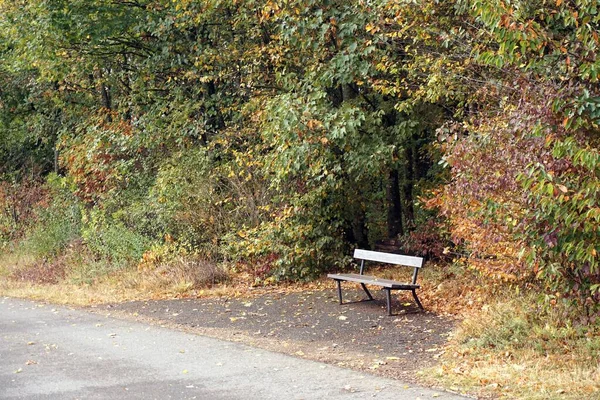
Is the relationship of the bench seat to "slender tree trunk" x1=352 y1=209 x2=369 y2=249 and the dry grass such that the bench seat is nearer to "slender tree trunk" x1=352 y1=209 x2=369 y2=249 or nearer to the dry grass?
the dry grass

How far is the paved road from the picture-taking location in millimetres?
6855

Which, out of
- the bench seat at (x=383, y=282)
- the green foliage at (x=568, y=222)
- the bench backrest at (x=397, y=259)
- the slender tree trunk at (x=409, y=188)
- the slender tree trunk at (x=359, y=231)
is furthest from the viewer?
the slender tree trunk at (x=409, y=188)

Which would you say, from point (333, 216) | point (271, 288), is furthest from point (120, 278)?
point (333, 216)

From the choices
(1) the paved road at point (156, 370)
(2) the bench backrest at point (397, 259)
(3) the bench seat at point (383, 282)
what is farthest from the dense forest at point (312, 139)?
(1) the paved road at point (156, 370)

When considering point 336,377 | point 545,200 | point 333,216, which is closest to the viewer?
point 545,200

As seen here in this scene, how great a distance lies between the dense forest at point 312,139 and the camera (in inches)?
287

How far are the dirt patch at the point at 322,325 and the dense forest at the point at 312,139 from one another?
130cm

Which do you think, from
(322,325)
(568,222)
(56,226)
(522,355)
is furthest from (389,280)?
(56,226)

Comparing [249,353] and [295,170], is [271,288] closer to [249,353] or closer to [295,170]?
[295,170]

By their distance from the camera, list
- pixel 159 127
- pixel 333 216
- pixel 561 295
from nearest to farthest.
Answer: pixel 561 295, pixel 333 216, pixel 159 127

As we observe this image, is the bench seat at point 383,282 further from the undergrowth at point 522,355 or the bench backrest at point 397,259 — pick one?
the undergrowth at point 522,355

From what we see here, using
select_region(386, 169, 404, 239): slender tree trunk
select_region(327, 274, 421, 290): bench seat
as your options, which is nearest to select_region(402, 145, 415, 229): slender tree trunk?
select_region(386, 169, 404, 239): slender tree trunk

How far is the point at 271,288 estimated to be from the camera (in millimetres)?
13617

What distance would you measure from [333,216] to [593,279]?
7.12m
